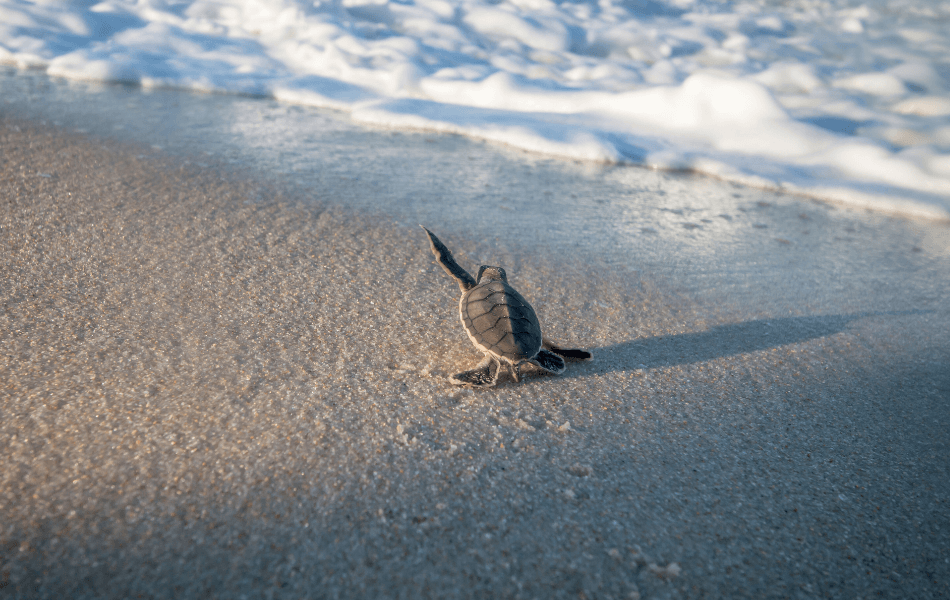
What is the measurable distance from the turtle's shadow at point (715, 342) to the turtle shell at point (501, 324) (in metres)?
0.30

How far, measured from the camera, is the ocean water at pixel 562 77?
4.48 metres

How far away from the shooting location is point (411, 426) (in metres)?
1.46

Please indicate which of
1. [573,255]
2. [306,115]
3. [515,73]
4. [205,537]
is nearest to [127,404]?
[205,537]

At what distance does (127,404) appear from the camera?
1.40 meters

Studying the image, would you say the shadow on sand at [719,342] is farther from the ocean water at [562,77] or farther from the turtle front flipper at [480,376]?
the ocean water at [562,77]

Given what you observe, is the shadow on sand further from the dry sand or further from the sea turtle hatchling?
the sea turtle hatchling

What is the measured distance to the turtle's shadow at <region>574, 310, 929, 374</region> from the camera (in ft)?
6.23

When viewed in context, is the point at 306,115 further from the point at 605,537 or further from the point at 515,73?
the point at 605,537

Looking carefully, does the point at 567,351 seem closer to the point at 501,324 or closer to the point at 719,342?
the point at 501,324

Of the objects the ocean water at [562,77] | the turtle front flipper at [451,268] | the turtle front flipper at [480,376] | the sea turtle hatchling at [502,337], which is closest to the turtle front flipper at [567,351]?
the sea turtle hatchling at [502,337]

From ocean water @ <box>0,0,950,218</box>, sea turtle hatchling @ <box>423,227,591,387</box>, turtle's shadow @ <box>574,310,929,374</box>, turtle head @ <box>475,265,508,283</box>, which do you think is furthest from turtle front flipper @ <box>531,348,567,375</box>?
ocean water @ <box>0,0,950,218</box>

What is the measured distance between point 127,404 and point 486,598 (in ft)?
3.54

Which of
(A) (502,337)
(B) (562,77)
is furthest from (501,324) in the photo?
(B) (562,77)

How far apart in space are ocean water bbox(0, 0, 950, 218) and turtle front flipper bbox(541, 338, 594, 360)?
2.94 metres
